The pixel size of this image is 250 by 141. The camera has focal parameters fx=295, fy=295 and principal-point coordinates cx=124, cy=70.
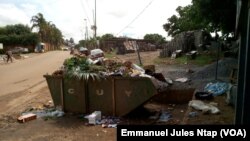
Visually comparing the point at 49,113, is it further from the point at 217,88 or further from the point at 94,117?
the point at 217,88

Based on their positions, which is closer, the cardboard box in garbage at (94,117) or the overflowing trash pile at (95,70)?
the cardboard box in garbage at (94,117)

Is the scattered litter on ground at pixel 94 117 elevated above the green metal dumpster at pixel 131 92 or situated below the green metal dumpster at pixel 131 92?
below

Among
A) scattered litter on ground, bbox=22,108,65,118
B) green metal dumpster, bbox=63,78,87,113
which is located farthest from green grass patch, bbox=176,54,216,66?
scattered litter on ground, bbox=22,108,65,118

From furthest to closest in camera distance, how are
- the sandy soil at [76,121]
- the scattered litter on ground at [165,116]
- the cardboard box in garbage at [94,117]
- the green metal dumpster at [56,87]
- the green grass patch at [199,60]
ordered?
the green grass patch at [199,60] < the green metal dumpster at [56,87] < the scattered litter on ground at [165,116] < the cardboard box in garbage at [94,117] < the sandy soil at [76,121]

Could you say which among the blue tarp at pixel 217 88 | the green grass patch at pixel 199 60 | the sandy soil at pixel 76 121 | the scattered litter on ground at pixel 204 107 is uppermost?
the green grass patch at pixel 199 60

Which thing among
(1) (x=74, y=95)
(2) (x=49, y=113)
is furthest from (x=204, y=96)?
(2) (x=49, y=113)

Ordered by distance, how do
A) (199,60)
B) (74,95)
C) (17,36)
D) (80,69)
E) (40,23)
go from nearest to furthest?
(80,69)
(74,95)
(199,60)
(17,36)
(40,23)

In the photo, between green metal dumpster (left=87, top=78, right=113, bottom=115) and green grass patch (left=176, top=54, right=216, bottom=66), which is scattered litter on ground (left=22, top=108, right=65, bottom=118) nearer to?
green metal dumpster (left=87, top=78, right=113, bottom=115)

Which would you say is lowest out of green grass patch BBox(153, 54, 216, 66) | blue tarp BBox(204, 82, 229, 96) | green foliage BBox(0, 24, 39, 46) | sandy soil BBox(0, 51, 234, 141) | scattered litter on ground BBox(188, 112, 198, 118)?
sandy soil BBox(0, 51, 234, 141)

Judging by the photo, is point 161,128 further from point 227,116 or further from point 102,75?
point 102,75

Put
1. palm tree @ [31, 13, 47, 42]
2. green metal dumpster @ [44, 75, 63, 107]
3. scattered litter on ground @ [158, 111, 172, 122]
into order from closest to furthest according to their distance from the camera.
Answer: scattered litter on ground @ [158, 111, 172, 122] < green metal dumpster @ [44, 75, 63, 107] < palm tree @ [31, 13, 47, 42]

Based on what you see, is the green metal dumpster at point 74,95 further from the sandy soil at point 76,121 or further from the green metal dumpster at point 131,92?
the green metal dumpster at point 131,92

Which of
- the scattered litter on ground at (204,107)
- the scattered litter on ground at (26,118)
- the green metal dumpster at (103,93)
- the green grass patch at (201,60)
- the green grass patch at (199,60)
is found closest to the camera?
the scattered litter on ground at (204,107)

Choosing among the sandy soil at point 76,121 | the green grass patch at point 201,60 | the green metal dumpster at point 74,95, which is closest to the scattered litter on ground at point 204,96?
the sandy soil at point 76,121
